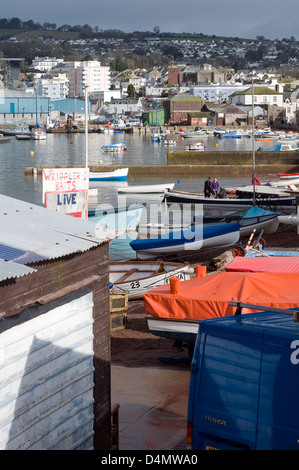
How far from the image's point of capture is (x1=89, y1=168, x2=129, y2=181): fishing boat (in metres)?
47.5

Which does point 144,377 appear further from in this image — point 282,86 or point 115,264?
point 282,86

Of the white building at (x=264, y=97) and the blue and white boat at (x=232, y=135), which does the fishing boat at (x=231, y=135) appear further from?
the white building at (x=264, y=97)

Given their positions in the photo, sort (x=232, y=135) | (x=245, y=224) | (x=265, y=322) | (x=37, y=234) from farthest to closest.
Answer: (x=232, y=135)
(x=245, y=224)
(x=37, y=234)
(x=265, y=322)

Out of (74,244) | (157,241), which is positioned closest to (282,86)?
(157,241)

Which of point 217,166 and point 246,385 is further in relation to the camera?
point 217,166

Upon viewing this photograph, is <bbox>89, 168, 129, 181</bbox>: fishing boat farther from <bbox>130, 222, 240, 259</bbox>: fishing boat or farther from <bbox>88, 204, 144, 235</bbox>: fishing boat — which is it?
<bbox>130, 222, 240, 259</bbox>: fishing boat

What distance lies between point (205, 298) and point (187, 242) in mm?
10014

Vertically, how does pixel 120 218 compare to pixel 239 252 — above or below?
above

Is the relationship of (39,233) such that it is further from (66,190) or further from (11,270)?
(66,190)

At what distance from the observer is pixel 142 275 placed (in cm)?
1656

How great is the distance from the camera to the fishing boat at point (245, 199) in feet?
94.2

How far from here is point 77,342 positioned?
7035mm

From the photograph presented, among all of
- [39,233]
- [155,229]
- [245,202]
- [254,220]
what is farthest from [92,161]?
[39,233]

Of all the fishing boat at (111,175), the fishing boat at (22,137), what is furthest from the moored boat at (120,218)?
the fishing boat at (22,137)
